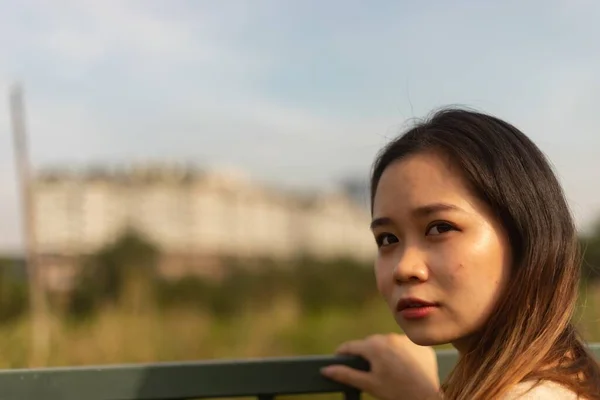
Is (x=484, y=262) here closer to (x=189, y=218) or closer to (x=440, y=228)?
(x=440, y=228)

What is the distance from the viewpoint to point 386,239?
4.02ft

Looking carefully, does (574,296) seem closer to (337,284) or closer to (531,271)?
(531,271)

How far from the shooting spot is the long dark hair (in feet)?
3.70

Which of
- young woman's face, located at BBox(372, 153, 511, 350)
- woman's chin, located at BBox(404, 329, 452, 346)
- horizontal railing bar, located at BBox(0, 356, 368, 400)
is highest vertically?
young woman's face, located at BBox(372, 153, 511, 350)

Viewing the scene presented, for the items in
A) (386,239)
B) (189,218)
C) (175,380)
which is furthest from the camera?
(189,218)

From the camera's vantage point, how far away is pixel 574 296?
1.22 meters

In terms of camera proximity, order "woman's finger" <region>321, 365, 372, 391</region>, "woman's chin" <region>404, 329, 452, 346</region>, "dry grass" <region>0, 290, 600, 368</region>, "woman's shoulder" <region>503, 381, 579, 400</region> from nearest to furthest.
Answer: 1. "woman's shoulder" <region>503, 381, 579, 400</region>
2. "woman's chin" <region>404, 329, 452, 346</region>
3. "woman's finger" <region>321, 365, 372, 391</region>
4. "dry grass" <region>0, 290, 600, 368</region>

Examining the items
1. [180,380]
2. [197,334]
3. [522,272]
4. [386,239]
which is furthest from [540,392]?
[197,334]

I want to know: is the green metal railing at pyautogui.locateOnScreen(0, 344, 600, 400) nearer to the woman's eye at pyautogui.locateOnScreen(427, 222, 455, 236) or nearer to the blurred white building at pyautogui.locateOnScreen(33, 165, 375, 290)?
the woman's eye at pyautogui.locateOnScreen(427, 222, 455, 236)

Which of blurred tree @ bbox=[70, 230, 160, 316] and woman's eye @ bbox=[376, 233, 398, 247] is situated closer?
woman's eye @ bbox=[376, 233, 398, 247]

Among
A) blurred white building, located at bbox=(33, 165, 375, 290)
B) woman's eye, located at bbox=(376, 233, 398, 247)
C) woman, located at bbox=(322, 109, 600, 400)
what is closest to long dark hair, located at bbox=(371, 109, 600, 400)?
woman, located at bbox=(322, 109, 600, 400)

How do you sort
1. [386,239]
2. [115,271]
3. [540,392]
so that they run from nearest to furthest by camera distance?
[540,392] → [386,239] → [115,271]

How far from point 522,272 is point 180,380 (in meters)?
0.60

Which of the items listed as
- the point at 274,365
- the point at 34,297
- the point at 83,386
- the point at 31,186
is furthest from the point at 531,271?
the point at 34,297
